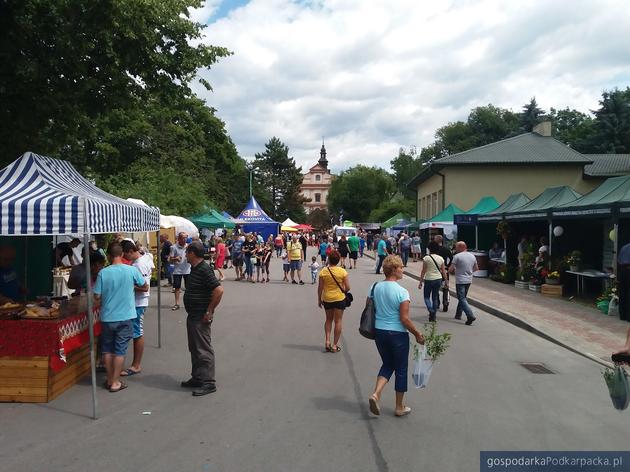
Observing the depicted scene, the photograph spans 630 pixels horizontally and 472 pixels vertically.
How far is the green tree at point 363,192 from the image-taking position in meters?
87.7

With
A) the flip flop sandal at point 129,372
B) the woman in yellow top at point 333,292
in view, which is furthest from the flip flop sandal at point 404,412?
the flip flop sandal at point 129,372

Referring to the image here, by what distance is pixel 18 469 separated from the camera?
4293 mm

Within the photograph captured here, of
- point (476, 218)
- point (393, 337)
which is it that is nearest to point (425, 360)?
point (393, 337)

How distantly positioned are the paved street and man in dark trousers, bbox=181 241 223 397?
27cm

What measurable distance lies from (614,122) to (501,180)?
22841 mm

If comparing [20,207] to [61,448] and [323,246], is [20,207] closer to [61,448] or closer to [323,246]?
[61,448]

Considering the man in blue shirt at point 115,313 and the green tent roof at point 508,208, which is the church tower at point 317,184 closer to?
the green tent roof at point 508,208

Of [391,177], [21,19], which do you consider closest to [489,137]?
[391,177]

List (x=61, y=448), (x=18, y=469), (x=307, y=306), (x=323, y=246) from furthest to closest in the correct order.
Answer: (x=323, y=246) < (x=307, y=306) < (x=61, y=448) < (x=18, y=469)

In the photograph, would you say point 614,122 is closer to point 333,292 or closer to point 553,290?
point 553,290

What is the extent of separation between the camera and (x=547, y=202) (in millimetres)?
17328

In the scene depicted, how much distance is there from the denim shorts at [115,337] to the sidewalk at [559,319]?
658cm

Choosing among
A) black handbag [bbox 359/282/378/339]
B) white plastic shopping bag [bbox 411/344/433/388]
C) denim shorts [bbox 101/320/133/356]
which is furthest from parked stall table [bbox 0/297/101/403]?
white plastic shopping bag [bbox 411/344/433/388]

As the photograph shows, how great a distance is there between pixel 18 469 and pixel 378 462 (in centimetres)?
282
